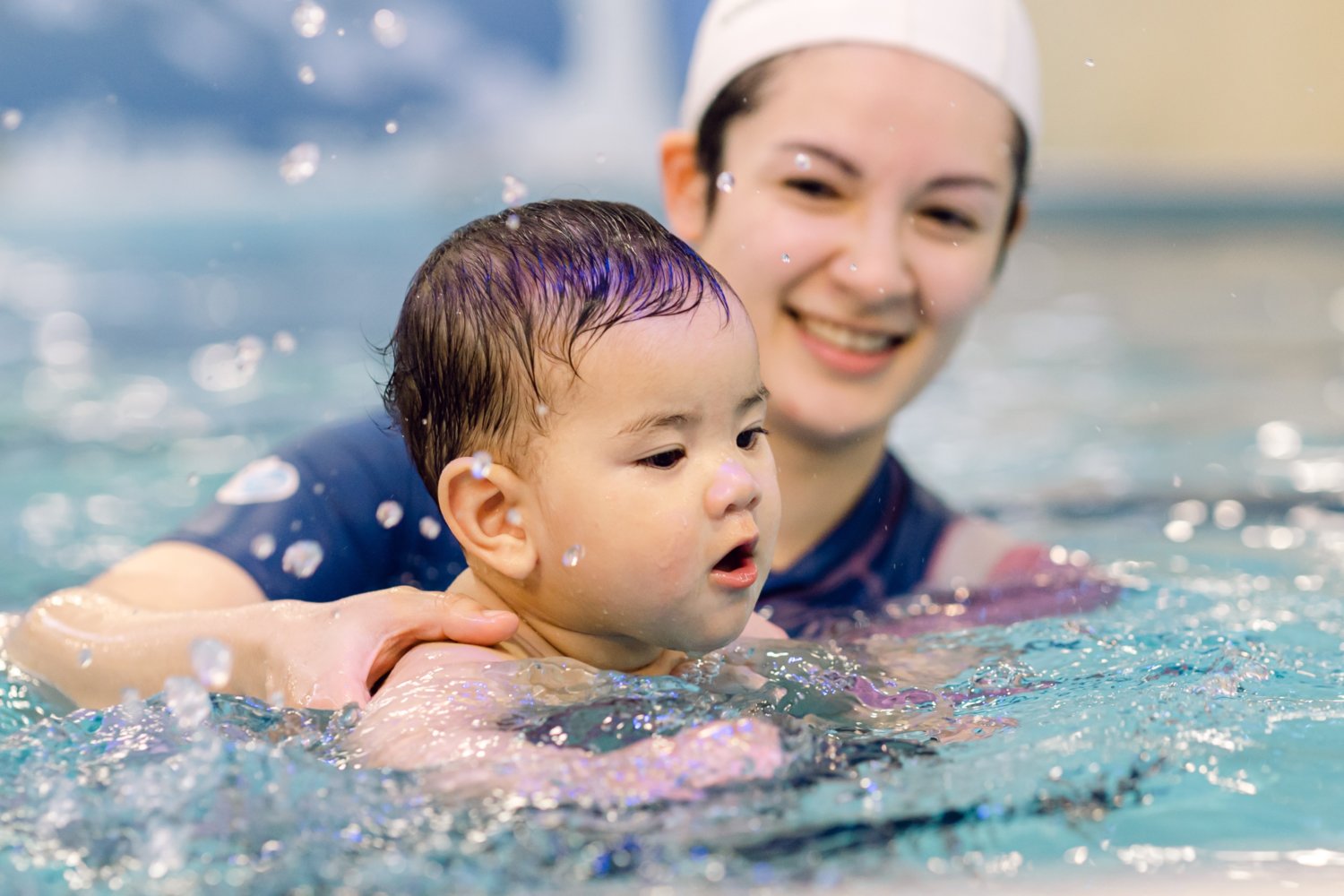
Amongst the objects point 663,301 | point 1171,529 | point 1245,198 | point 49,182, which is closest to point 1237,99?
point 1245,198

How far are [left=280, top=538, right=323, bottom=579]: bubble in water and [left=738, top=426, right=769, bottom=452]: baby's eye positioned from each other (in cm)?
70

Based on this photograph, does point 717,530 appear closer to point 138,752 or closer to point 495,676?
point 495,676

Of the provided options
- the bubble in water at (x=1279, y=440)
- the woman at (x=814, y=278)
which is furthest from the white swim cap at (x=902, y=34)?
the bubble in water at (x=1279, y=440)

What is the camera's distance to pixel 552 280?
4.51 ft

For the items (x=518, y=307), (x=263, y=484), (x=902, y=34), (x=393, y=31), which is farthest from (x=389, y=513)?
(x=393, y=31)

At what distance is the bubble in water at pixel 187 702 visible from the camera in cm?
140

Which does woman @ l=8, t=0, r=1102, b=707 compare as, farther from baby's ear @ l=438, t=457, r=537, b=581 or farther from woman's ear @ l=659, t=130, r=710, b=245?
baby's ear @ l=438, t=457, r=537, b=581

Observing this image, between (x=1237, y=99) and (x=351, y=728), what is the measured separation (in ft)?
24.7

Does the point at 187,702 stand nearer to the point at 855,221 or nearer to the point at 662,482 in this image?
the point at 662,482

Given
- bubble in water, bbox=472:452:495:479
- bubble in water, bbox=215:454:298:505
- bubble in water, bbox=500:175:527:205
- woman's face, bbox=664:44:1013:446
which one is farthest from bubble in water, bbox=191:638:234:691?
woman's face, bbox=664:44:1013:446

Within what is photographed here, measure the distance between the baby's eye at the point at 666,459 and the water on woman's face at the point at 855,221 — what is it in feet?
2.12

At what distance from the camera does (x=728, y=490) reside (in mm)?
1338

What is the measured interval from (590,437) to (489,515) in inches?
5.4

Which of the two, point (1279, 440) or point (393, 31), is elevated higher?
point (393, 31)
